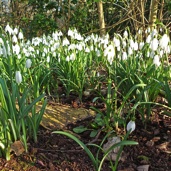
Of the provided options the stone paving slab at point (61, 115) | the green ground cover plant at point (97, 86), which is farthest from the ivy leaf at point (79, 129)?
the stone paving slab at point (61, 115)

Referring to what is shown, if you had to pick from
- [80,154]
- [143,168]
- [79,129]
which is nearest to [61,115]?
[79,129]

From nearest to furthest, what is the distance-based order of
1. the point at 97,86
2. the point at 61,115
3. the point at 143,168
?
the point at 143,168 < the point at 61,115 < the point at 97,86

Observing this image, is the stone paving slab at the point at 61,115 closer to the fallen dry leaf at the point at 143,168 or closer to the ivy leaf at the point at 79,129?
the ivy leaf at the point at 79,129

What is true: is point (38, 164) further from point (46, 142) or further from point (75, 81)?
point (75, 81)

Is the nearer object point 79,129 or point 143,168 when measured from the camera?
point 143,168

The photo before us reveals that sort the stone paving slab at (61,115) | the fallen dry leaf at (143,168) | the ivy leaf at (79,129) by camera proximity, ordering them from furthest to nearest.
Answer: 1. the stone paving slab at (61,115)
2. the ivy leaf at (79,129)
3. the fallen dry leaf at (143,168)

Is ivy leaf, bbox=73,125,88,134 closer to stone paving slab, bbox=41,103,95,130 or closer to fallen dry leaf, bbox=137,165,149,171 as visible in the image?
stone paving slab, bbox=41,103,95,130

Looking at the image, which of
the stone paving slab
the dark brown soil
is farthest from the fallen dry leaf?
the stone paving slab

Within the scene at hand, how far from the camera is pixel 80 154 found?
6.15 feet

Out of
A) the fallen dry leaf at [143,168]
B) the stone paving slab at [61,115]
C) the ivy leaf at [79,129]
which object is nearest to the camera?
the fallen dry leaf at [143,168]

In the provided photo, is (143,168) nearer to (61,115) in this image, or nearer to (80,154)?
(80,154)

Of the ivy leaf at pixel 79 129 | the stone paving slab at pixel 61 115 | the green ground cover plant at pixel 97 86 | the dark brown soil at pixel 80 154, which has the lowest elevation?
the dark brown soil at pixel 80 154

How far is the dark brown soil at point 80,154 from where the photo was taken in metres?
1.73

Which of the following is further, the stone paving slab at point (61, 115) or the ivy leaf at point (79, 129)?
the stone paving slab at point (61, 115)
